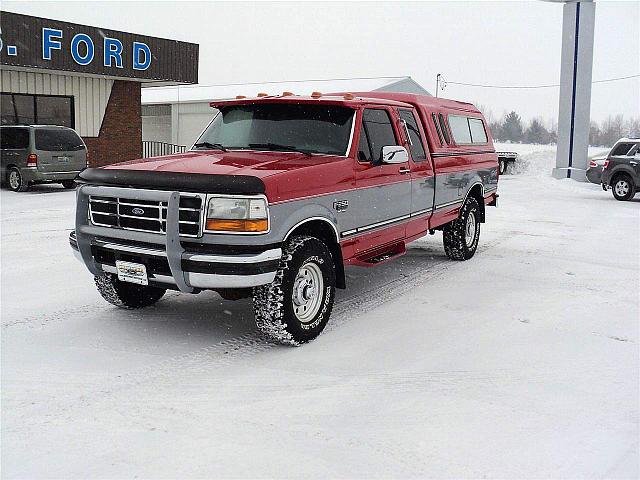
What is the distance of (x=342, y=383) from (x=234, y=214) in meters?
1.48

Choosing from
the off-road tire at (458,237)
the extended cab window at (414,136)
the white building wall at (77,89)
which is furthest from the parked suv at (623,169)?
the white building wall at (77,89)

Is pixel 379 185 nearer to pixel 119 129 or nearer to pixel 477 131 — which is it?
pixel 477 131

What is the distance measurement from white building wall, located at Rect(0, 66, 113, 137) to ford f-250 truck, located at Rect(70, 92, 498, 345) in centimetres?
1694

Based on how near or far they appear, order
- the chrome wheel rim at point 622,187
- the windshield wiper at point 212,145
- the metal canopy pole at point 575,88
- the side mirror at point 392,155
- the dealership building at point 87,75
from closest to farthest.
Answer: the side mirror at point 392,155 → the windshield wiper at point 212,145 → the chrome wheel rim at point 622,187 → the dealership building at point 87,75 → the metal canopy pole at point 575,88

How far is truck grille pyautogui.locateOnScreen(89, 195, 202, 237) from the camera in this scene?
16.2ft

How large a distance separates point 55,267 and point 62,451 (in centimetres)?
521

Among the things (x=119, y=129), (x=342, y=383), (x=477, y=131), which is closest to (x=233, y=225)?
(x=342, y=383)

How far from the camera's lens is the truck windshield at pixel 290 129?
20.2ft

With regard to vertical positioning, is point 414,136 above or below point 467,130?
below

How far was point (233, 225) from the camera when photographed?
192 inches

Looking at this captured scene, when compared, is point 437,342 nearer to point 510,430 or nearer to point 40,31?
point 510,430

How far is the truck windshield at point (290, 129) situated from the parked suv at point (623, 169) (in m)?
14.6

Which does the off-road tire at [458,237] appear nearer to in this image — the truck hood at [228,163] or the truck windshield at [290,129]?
the truck windshield at [290,129]

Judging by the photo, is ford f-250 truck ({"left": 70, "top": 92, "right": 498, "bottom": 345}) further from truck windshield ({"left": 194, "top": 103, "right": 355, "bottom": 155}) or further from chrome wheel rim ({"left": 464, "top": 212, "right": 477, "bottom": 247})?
chrome wheel rim ({"left": 464, "top": 212, "right": 477, "bottom": 247})
